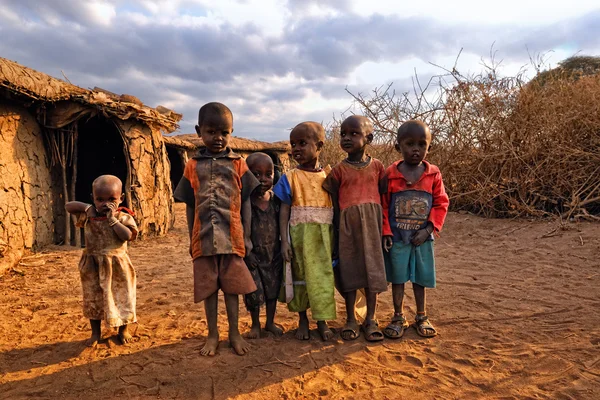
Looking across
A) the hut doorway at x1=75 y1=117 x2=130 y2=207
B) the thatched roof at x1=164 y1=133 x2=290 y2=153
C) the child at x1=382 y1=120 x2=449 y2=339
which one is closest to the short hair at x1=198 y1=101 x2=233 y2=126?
the child at x1=382 y1=120 x2=449 y2=339

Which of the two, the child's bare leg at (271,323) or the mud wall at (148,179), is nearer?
the child's bare leg at (271,323)

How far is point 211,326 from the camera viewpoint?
242 cm

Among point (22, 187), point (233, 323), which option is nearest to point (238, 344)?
point (233, 323)

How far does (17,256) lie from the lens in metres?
4.59

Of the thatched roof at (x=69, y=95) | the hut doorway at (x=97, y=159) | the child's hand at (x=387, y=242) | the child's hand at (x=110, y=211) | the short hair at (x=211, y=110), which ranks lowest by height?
the child's hand at (x=387, y=242)

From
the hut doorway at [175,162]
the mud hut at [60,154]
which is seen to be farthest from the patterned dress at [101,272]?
the hut doorway at [175,162]

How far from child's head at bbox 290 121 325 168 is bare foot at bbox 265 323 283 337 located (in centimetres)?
114

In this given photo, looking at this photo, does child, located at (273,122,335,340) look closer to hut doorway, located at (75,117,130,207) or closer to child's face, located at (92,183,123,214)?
child's face, located at (92,183,123,214)

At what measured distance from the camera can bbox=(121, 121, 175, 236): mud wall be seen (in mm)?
6094

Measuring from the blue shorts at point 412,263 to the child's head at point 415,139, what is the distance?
0.57 meters

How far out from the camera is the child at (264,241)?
2.52m

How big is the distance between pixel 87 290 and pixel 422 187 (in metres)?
2.20

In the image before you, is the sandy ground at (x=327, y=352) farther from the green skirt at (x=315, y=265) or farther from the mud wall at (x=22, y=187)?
the mud wall at (x=22, y=187)

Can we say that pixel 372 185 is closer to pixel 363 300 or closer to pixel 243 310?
pixel 363 300
